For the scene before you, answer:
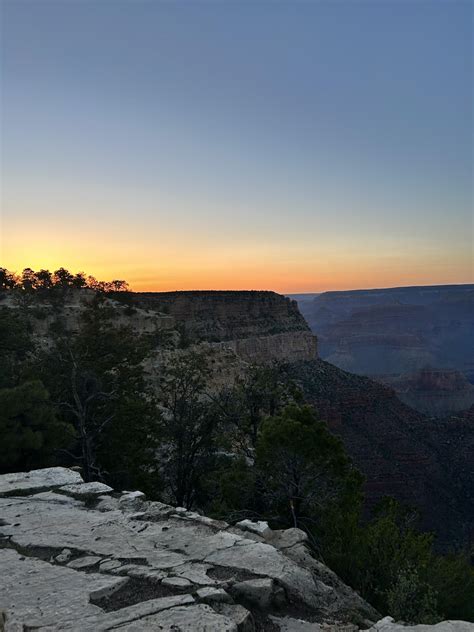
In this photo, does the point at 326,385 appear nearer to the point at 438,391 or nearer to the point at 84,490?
the point at 84,490

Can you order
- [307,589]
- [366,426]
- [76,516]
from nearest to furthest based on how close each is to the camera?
1. [307,589]
2. [76,516]
3. [366,426]

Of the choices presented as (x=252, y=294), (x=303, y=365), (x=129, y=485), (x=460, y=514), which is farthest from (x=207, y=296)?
(x=129, y=485)

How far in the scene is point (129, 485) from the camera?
14.3 metres

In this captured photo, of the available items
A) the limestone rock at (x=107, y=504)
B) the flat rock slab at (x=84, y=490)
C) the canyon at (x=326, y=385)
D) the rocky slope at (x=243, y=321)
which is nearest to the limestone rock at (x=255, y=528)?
the limestone rock at (x=107, y=504)

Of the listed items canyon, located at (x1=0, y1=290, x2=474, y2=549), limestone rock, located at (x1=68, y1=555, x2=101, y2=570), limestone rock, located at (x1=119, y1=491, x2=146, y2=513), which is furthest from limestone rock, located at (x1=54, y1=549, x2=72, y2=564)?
canyon, located at (x1=0, y1=290, x2=474, y2=549)

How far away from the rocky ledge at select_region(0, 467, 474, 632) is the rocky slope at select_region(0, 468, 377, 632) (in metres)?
0.01

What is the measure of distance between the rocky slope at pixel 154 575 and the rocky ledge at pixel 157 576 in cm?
1

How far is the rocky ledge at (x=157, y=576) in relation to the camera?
437 centimetres

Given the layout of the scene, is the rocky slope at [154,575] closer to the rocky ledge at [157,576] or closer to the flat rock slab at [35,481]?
the rocky ledge at [157,576]

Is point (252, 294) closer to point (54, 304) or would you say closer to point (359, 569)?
point (54, 304)

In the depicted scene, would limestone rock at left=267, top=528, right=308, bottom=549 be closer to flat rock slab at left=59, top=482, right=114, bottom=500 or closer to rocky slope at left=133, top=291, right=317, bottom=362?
flat rock slab at left=59, top=482, right=114, bottom=500

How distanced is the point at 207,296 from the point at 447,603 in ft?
185

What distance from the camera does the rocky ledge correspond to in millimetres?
4371

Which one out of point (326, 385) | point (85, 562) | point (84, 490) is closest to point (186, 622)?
point (85, 562)
